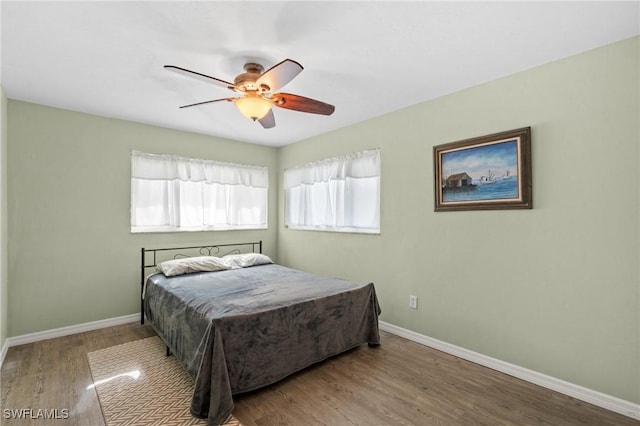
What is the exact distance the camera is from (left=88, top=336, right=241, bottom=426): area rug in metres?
2.02

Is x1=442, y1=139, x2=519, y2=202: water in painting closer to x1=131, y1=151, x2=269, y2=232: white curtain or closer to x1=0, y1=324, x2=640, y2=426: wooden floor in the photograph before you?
x1=0, y1=324, x2=640, y2=426: wooden floor

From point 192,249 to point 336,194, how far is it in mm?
2174

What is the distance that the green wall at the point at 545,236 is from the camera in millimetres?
2109

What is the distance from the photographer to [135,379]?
2.49 meters

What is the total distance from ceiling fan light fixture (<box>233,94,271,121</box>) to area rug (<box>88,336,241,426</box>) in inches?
84.3

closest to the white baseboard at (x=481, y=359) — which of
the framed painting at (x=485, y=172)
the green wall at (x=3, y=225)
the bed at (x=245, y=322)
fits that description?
the green wall at (x=3, y=225)

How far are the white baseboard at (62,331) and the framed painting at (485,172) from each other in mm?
3876

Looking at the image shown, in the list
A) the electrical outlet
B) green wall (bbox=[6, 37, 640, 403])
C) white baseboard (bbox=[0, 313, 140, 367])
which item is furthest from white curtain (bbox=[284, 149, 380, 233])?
white baseboard (bbox=[0, 313, 140, 367])

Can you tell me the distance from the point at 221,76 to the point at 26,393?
9.36 feet

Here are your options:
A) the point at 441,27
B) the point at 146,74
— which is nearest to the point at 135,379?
the point at 146,74

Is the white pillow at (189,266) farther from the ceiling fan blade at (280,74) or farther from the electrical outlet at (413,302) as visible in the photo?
the ceiling fan blade at (280,74)

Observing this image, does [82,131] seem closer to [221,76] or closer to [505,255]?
[221,76]

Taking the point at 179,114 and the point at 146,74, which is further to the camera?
the point at 179,114

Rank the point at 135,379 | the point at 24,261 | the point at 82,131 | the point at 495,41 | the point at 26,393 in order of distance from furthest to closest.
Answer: the point at 82,131 → the point at 24,261 → the point at 135,379 → the point at 26,393 → the point at 495,41
